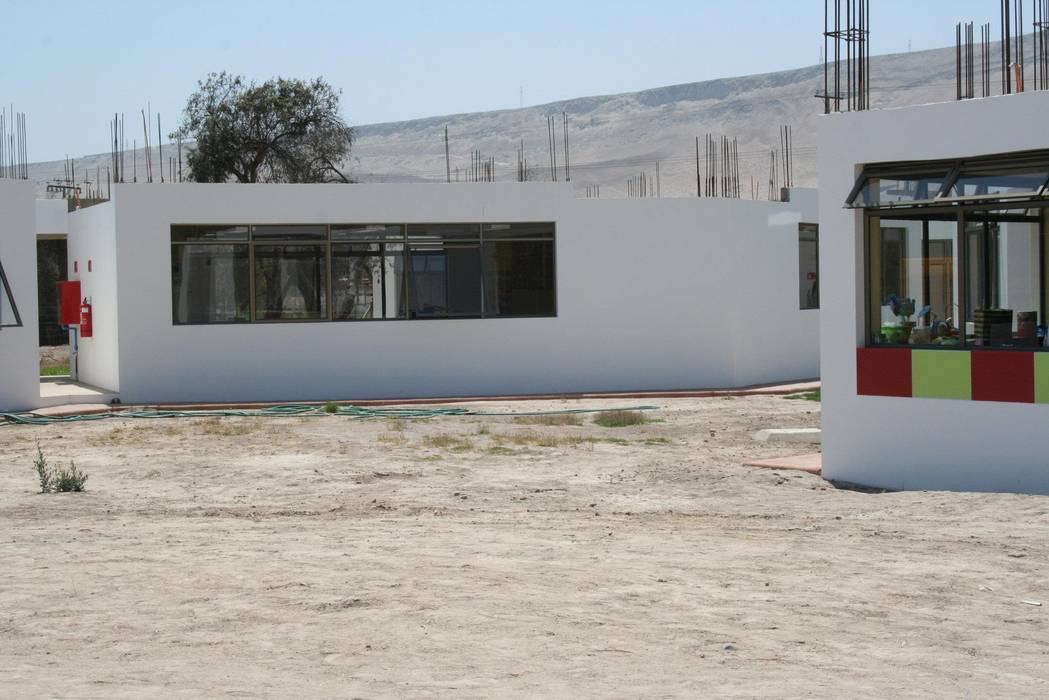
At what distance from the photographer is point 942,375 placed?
11180 mm

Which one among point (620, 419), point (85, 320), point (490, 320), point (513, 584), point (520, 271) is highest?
point (520, 271)

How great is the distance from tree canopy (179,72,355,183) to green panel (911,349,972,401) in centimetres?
3894

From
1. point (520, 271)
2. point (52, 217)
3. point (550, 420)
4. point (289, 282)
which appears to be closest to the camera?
point (550, 420)

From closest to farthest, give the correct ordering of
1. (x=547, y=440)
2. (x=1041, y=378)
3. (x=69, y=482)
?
(x=1041, y=378) < (x=69, y=482) < (x=547, y=440)

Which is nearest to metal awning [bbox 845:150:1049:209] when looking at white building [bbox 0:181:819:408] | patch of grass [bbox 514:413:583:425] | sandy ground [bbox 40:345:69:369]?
patch of grass [bbox 514:413:583:425]

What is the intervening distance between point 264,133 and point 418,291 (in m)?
29.9

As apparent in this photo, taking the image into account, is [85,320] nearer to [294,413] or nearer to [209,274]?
[209,274]

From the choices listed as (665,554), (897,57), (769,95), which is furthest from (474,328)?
(897,57)

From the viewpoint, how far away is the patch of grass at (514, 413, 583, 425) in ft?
56.4

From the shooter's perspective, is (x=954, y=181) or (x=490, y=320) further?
(x=490, y=320)

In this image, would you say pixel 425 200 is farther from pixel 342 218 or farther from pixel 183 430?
pixel 183 430

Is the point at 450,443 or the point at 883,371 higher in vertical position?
the point at 883,371

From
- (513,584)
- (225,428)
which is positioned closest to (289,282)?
(225,428)

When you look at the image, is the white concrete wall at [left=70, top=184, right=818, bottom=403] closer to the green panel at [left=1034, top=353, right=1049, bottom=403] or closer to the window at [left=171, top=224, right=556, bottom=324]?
the window at [left=171, top=224, right=556, bottom=324]
